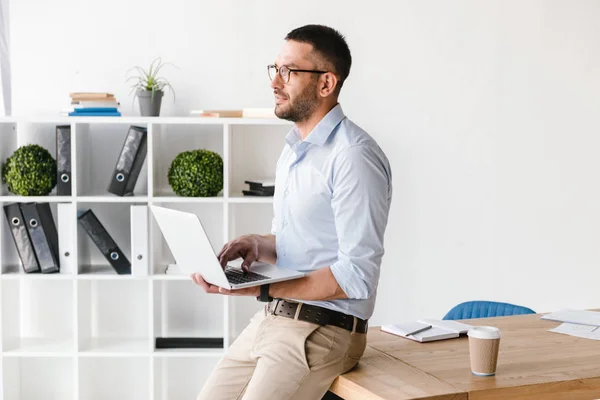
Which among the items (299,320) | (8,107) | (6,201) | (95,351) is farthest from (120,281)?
(299,320)

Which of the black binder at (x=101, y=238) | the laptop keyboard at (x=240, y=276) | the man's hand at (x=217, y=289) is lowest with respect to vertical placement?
the black binder at (x=101, y=238)

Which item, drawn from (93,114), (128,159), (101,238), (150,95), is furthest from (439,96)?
(101,238)

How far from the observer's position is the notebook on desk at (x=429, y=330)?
8.41 feet

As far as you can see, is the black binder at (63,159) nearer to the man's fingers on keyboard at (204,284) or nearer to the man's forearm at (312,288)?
the man's fingers on keyboard at (204,284)

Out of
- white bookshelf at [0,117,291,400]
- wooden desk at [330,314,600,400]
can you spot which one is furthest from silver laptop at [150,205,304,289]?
white bookshelf at [0,117,291,400]

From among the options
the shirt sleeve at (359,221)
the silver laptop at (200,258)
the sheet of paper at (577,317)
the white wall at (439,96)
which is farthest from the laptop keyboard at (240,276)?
the white wall at (439,96)

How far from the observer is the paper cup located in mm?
2141

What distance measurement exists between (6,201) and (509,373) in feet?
8.60

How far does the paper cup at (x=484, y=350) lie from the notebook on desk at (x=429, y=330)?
0.38 metres

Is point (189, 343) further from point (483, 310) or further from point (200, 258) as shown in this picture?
point (200, 258)

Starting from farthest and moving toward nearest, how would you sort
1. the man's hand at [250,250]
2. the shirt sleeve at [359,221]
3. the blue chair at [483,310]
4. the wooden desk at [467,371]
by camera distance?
the blue chair at [483,310] < the man's hand at [250,250] < the shirt sleeve at [359,221] < the wooden desk at [467,371]

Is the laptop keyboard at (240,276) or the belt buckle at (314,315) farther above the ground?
the laptop keyboard at (240,276)

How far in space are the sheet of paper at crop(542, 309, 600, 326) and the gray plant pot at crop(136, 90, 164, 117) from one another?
2034mm

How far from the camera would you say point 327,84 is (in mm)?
2424
